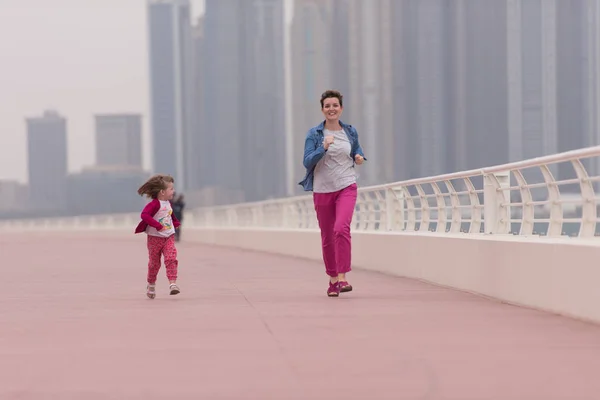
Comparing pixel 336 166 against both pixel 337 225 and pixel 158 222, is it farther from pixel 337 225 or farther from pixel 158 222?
pixel 158 222

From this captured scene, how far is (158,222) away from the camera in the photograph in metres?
12.2

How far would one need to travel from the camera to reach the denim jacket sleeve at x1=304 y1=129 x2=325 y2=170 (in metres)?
12.0

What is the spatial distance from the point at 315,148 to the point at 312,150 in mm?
37

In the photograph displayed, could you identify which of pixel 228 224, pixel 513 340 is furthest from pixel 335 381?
pixel 228 224

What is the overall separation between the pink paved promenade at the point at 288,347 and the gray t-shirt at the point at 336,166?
1196 mm

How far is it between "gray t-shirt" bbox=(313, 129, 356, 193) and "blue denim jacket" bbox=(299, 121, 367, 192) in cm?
8

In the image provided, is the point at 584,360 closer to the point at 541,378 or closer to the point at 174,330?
the point at 541,378

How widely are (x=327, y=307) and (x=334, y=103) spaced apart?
2.35 metres

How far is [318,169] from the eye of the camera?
1236 centimetres

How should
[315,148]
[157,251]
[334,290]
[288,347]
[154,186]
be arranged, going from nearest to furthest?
[288,347], [315,148], [154,186], [334,290], [157,251]

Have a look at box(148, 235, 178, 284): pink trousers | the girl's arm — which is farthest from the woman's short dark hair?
box(148, 235, 178, 284): pink trousers

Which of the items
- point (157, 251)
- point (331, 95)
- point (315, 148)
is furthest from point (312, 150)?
point (157, 251)

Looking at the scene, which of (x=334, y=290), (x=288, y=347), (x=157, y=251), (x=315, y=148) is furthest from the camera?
(x=157, y=251)

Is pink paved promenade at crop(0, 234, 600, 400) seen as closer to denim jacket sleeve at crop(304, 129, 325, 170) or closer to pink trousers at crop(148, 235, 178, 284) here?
pink trousers at crop(148, 235, 178, 284)
